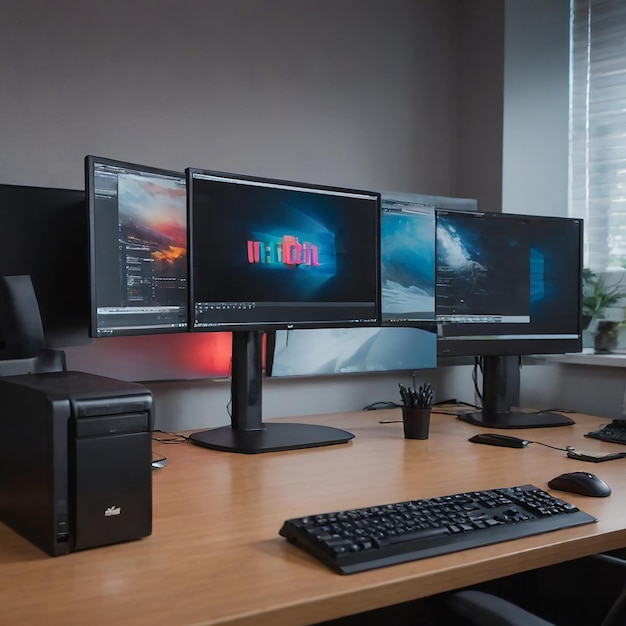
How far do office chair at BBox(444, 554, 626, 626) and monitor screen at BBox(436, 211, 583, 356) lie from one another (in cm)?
62

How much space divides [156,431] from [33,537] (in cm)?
82

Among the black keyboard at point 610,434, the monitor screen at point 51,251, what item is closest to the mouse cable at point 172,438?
the monitor screen at point 51,251

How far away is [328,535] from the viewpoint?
0.96 meters

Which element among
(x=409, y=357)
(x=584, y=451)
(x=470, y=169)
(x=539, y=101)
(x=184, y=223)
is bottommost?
(x=584, y=451)

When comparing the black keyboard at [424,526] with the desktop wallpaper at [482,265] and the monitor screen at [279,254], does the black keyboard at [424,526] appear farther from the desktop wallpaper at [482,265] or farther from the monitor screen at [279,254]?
the desktop wallpaper at [482,265]

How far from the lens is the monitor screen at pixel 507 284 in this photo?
1.96 meters

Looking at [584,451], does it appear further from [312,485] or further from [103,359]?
[103,359]

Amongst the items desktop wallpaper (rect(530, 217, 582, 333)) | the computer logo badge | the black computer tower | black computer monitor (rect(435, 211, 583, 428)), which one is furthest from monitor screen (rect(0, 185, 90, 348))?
desktop wallpaper (rect(530, 217, 582, 333))

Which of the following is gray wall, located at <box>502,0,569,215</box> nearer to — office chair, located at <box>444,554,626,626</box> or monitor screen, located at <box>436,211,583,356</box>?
monitor screen, located at <box>436,211,583,356</box>

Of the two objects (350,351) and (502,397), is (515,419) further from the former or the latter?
(350,351)

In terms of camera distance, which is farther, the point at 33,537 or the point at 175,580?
the point at 33,537

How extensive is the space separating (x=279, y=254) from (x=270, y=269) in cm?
4

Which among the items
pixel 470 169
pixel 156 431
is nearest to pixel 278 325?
pixel 156 431

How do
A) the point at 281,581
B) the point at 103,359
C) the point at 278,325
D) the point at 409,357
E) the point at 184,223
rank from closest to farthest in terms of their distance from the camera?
the point at 281,581 < the point at 184,223 < the point at 278,325 < the point at 103,359 < the point at 409,357
